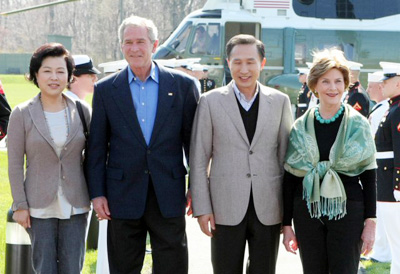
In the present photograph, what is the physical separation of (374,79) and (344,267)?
11.7 feet

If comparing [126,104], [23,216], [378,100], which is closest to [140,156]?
[126,104]

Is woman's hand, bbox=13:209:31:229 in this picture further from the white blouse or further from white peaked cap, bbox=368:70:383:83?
white peaked cap, bbox=368:70:383:83

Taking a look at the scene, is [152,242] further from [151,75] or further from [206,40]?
[206,40]

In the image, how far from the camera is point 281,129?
4180 millimetres

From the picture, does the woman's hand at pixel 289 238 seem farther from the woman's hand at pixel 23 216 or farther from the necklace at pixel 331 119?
the woman's hand at pixel 23 216

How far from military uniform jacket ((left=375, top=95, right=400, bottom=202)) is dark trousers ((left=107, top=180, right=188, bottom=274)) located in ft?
6.92

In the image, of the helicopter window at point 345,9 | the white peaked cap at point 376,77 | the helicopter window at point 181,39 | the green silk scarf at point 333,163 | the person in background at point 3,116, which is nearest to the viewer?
the green silk scarf at point 333,163

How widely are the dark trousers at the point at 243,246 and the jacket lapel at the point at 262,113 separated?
0.41m

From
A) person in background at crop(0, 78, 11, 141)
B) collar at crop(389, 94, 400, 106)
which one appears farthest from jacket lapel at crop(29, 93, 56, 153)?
collar at crop(389, 94, 400, 106)

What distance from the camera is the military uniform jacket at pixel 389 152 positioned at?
5.34 metres

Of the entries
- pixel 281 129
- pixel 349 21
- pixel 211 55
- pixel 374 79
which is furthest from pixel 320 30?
pixel 281 129

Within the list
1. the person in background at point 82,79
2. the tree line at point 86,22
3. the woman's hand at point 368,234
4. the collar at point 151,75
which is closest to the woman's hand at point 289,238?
the woman's hand at point 368,234

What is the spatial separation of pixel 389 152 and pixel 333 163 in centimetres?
186

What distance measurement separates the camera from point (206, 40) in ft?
55.3
